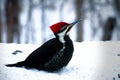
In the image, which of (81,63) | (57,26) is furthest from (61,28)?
(81,63)

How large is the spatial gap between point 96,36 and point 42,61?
0.17 m

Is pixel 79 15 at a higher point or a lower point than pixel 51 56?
higher

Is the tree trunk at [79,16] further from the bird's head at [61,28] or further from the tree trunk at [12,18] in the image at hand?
the tree trunk at [12,18]

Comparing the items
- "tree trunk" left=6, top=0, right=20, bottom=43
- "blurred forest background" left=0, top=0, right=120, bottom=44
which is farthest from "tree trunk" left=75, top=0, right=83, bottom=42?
"tree trunk" left=6, top=0, right=20, bottom=43

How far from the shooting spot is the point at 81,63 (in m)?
1.10

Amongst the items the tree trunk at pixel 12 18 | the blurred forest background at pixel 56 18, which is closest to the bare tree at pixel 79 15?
the blurred forest background at pixel 56 18

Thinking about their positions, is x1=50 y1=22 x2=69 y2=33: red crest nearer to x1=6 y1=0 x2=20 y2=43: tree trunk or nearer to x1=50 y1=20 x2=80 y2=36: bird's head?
x1=50 y1=20 x2=80 y2=36: bird's head

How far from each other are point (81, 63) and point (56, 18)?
14cm

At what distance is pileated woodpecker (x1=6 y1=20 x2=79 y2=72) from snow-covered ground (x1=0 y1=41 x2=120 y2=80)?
0.01m

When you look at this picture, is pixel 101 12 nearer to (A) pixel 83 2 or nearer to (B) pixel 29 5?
(A) pixel 83 2

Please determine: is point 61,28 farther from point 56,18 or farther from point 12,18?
point 12,18

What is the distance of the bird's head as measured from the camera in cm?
108

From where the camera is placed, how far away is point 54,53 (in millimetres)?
1090

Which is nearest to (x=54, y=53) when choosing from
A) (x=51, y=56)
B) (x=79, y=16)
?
(x=51, y=56)
